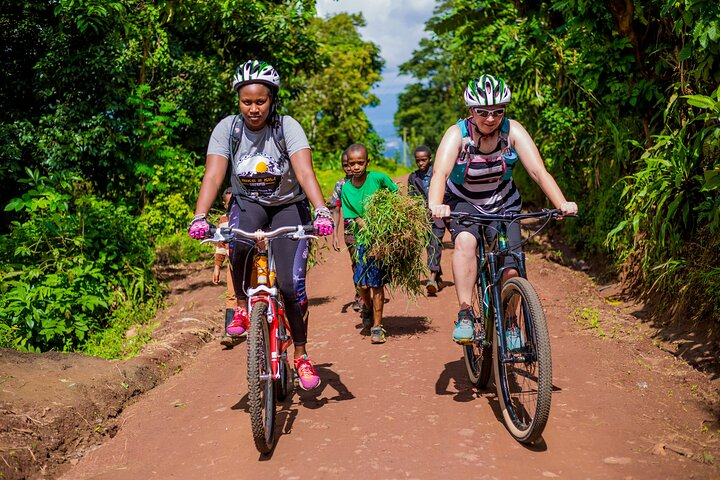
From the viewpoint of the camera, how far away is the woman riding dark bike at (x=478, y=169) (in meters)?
4.98

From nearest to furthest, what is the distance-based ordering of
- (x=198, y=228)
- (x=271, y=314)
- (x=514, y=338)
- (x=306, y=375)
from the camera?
(x=198, y=228)
(x=514, y=338)
(x=271, y=314)
(x=306, y=375)

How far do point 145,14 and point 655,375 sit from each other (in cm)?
1055

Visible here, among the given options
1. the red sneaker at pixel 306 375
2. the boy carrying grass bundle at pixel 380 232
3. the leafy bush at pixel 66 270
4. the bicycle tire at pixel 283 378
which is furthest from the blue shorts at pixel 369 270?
the leafy bush at pixel 66 270

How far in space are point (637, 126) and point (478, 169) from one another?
4459mm

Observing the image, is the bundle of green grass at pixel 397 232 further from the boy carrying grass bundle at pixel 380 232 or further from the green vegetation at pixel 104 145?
the green vegetation at pixel 104 145

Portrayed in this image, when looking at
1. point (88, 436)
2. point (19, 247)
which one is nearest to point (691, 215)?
point (88, 436)

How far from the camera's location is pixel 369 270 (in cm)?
748

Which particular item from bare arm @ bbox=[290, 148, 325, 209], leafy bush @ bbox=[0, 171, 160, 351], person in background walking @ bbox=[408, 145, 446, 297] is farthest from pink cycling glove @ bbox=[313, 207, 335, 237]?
person in background walking @ bbox=[408, 145, 446, 297]

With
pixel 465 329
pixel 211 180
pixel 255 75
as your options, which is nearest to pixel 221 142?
pixel 211 180

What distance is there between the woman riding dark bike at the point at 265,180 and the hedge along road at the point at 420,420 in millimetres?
646

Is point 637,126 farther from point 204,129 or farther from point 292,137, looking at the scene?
point 204,129

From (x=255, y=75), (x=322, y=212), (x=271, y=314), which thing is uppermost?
(x=255, y=75)

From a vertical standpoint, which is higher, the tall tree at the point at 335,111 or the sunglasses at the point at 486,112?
the tall tree at the point at 335,111

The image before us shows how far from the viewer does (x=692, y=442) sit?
15.0ft
